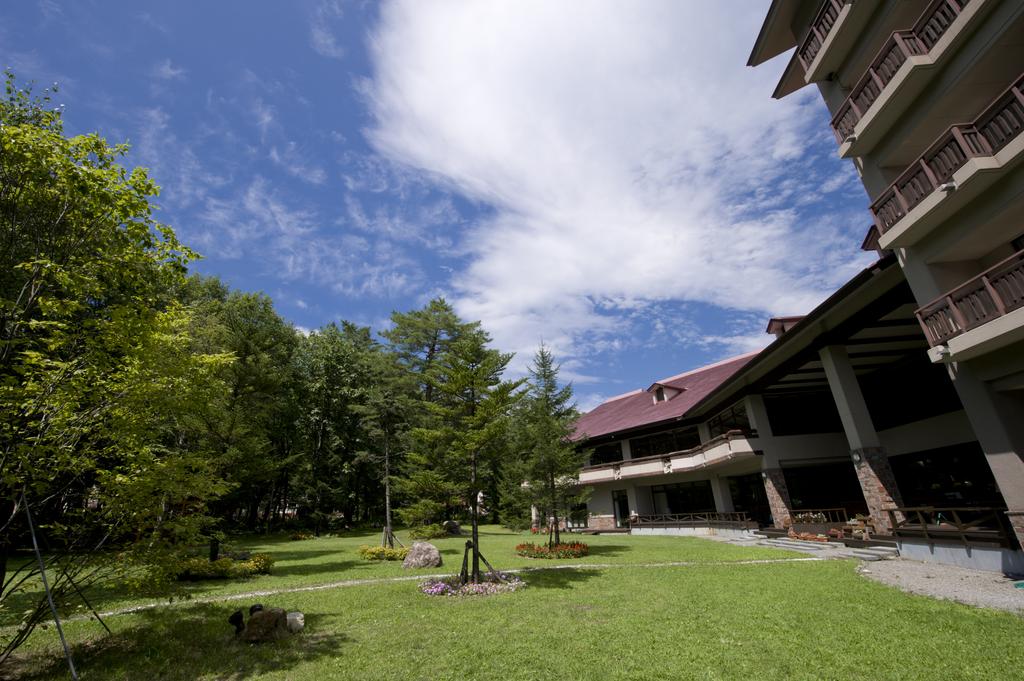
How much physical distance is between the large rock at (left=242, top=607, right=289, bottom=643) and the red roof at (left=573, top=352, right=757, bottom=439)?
1911cm

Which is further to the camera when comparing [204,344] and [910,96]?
[204,344]

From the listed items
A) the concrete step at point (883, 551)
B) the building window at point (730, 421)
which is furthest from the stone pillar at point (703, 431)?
the concrete step at point (883, 551)

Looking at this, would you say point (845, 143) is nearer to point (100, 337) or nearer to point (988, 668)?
point (988, 668)

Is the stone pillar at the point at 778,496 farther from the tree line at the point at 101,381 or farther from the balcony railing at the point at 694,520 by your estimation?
the tree line at the point at 101,381

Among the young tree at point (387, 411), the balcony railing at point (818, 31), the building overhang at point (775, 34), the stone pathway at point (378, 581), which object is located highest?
the building overhang at point (775, 34)

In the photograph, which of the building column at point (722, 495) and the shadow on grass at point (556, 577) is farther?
the building column at point (722, 495)

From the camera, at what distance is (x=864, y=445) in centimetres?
1694

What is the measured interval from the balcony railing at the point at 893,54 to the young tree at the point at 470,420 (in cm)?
1339

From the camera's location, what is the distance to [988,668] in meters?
6.40

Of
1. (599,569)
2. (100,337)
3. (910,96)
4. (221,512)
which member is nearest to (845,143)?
(910,96)

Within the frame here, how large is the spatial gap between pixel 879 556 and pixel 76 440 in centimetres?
2273

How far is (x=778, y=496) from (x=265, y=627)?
933 inches

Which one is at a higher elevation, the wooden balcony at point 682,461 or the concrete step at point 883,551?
the wooden balcony at point 682,461

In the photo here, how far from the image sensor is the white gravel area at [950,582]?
9445mm
